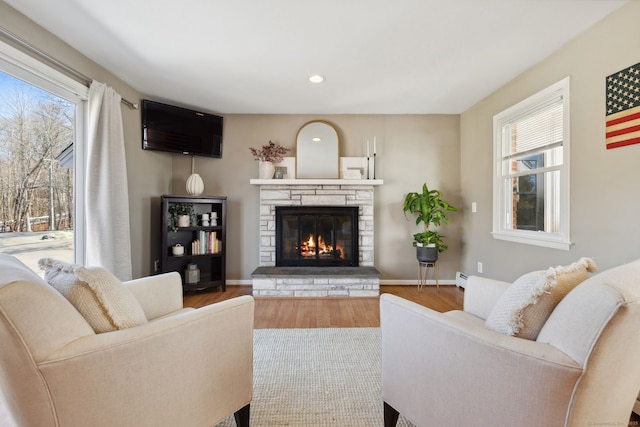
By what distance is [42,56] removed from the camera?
6.26 feet

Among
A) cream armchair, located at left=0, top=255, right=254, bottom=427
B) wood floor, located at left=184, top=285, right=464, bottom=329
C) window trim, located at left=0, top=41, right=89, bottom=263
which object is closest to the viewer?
cream armchair, located at left=0, top=255, right=254, bottom=427

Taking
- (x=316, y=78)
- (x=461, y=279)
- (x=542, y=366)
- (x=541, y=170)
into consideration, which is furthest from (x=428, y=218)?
(x=542, y=366)

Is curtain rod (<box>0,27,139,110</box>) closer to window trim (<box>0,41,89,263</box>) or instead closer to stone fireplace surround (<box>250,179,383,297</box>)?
window trim (<box>0,41,89,263</box>)

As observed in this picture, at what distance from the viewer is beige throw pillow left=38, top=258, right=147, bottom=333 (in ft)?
3.14

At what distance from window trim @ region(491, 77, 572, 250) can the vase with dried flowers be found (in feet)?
8.21

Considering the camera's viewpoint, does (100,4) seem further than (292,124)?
No

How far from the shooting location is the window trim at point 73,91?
70.2 inches

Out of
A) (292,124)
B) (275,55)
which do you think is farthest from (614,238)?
(292,124)

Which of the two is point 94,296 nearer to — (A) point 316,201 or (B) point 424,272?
(A) point 316,201

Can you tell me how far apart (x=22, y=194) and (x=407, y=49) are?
3.01 meters

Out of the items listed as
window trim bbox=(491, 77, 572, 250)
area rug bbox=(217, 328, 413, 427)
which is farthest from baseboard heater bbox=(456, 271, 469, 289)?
area rug bbox=(217, 328, 413, 427)

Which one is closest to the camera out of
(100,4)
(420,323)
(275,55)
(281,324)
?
(420,323)

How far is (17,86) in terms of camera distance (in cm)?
184

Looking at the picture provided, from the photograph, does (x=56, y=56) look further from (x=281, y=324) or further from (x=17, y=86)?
(x=281, y=324)
